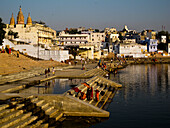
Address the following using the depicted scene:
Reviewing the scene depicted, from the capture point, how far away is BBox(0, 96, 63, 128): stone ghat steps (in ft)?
37.5

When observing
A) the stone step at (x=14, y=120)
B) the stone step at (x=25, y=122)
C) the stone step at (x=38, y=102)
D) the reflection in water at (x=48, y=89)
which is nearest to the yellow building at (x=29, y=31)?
the reflection in water at (x=48, y=89)

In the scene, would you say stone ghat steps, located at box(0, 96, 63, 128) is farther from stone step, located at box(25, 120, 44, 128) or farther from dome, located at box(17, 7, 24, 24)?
dome, located at box(17, 7, 24, 24)

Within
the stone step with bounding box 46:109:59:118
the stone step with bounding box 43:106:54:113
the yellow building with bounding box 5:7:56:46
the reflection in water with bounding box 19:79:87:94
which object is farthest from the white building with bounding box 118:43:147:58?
the stone step with bounding box 46:109:59:118

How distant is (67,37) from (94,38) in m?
29.0

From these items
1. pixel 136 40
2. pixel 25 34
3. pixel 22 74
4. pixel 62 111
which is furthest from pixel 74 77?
pixel 136 40

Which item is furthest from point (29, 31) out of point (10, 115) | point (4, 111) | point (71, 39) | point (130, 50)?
point (10, 115)

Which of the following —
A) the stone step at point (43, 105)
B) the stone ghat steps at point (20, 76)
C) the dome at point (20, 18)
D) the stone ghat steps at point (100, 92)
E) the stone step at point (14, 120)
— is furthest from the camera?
the dome at point (20, 18)

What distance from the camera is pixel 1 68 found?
2841 centimetres

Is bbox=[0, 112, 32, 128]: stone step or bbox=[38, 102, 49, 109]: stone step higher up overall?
bbox=[38, 102, 49, 109]: stone step

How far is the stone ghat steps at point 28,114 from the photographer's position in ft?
37.5

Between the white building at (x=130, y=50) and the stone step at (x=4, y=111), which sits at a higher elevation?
the white building at (x=130, y=50)

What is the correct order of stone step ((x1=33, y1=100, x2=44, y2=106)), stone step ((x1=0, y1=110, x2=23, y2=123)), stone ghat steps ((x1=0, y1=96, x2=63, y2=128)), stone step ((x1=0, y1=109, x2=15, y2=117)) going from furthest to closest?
stone step ((x1=33, y1=100, x2=44, y2=106)) < stone step ((x1=0, y1=109, x2=15, y2=117)) < stone ghat steps ((x1=0, y1=96, x2=63, y2=128)) < stone step ((x1=0, y1=110, x2=23, y2=123))

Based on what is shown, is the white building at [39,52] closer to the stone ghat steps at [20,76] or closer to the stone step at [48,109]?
the stone ghat steps at [20,76]

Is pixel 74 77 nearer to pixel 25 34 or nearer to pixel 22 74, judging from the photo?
pixel 22 74
